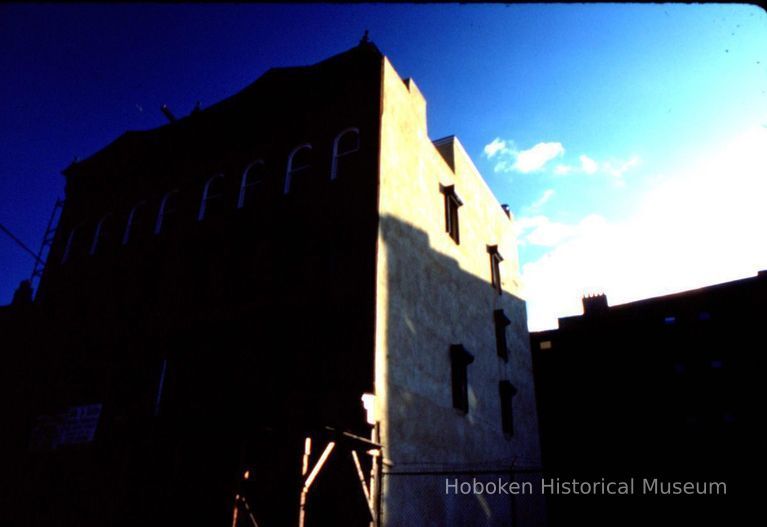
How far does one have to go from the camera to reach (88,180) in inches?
851

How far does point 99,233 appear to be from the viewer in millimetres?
19734

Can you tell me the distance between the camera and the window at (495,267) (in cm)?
2027

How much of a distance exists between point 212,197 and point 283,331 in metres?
7.07

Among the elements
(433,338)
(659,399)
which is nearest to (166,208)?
(433,338)

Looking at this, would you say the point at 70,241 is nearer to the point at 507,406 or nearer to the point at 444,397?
the point at 444,397

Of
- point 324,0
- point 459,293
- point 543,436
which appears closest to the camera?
point 324,0

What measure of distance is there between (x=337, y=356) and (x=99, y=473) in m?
8.00

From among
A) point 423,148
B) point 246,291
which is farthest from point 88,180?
point 423,148

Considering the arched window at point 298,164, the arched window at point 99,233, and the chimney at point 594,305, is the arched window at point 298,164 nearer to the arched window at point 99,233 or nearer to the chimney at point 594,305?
the arched window at point 99,233

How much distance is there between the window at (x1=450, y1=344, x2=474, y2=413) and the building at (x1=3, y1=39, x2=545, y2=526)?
0.22 ft

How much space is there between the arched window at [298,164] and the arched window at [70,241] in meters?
11.3

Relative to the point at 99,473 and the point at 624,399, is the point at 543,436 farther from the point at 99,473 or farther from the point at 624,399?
the point at 99,473

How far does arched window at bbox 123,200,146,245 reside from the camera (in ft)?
60.9

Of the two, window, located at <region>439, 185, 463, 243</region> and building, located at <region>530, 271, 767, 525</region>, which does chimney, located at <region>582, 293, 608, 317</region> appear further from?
window, located at <region>439, 185, 463, 243</region>
